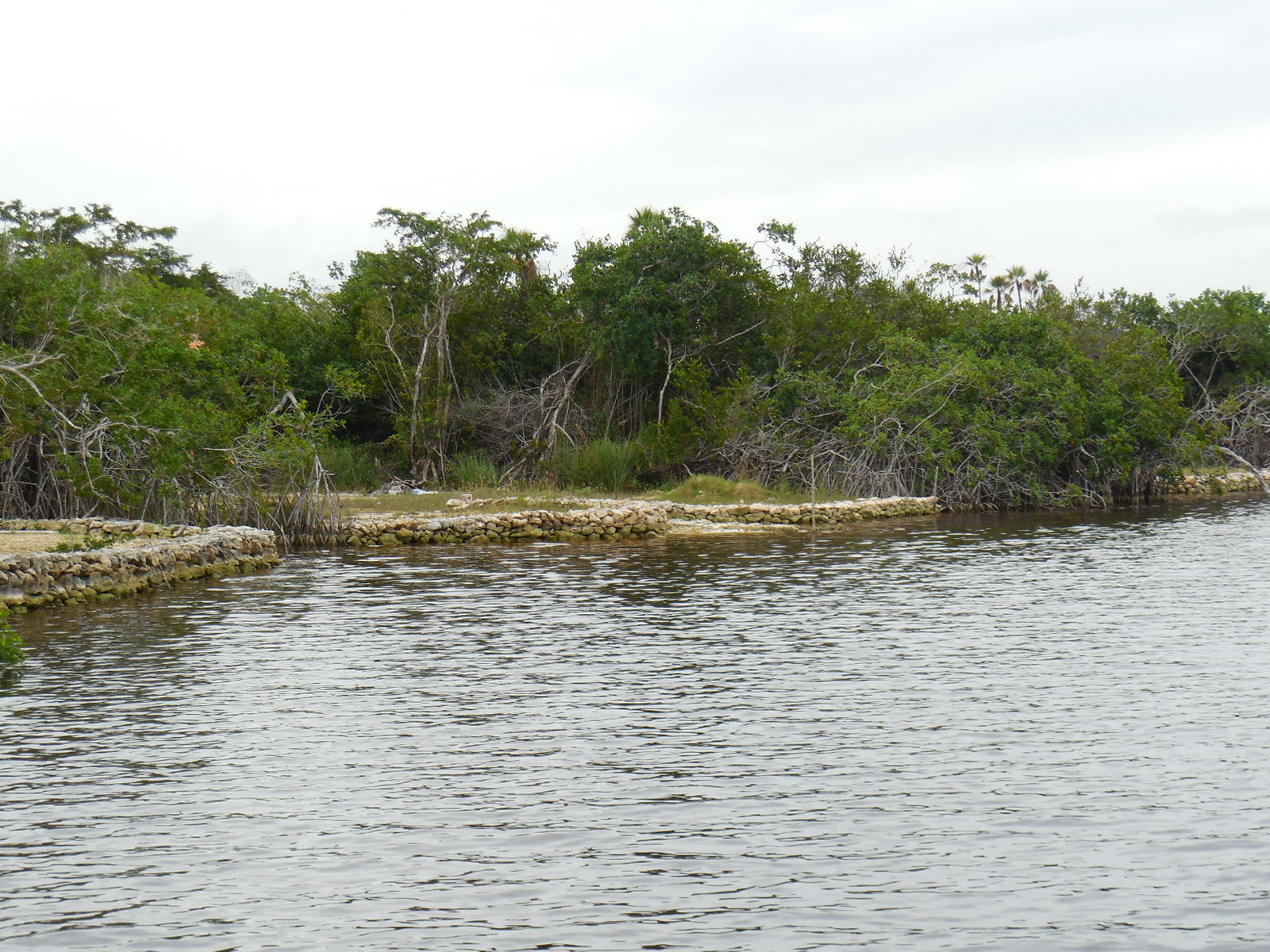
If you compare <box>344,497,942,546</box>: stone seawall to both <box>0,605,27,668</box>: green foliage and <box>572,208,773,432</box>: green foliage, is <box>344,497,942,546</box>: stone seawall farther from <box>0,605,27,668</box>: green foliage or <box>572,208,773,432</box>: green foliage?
A: <box>0,605,27,668</box>: green foliage

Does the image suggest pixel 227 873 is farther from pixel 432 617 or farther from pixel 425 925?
pixel 432 617

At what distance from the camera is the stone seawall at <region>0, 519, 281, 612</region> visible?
760 inches

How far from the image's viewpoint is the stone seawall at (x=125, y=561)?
760 inches

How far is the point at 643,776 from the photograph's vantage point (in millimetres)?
9797

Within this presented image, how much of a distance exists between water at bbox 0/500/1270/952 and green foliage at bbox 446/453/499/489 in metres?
20.7

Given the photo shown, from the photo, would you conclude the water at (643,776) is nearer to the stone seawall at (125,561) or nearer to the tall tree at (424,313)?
the stone seawall at (125,561)

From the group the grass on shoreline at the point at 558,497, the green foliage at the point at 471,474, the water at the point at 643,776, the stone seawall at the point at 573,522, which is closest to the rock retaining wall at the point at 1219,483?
the grass on shoreline at the point at 558,497

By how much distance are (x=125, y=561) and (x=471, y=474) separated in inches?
771

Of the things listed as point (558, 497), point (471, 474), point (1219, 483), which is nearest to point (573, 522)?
point (558, 497)

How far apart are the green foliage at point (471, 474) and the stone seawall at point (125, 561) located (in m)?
13.7

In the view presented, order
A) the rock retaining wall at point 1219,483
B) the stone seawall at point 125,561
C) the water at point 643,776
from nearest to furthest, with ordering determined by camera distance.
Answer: the water at point 643,776 < the stone seawall at point 125,561 < the rock retaining wall at point 1219,483

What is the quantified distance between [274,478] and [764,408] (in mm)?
17595

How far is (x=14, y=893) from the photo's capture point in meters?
7.26

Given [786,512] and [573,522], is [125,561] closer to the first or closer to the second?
[573,522]
